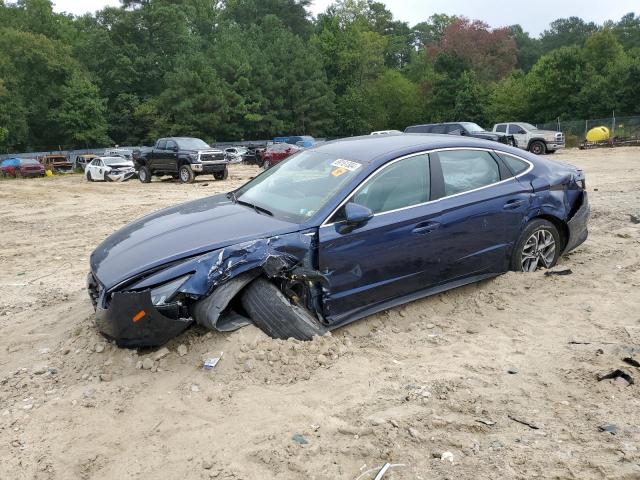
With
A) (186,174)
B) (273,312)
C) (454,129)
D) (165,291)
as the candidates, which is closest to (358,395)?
(273,312)

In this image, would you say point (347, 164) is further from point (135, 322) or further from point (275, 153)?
point (275, 153)

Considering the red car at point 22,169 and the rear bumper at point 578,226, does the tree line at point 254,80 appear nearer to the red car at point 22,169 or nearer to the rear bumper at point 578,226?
the red car at point 22,169

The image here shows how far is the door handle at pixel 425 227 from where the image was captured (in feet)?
14.8

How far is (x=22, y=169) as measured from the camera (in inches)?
1307

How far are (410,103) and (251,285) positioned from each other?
191 feet

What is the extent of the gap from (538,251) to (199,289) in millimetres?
3389

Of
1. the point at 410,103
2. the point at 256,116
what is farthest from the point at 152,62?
the point at 410,103

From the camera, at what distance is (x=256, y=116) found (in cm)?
5188

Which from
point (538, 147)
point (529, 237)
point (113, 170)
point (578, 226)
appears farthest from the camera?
point (538, 147)

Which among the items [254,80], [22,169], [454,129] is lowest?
[22,169]

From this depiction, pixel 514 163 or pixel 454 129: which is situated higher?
pixel 454 129

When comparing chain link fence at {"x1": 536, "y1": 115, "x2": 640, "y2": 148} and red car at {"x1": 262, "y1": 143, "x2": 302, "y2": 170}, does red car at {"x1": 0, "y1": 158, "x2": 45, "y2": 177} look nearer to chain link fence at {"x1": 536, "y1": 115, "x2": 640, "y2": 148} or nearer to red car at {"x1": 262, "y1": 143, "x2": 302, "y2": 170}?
red car at {"x1": 262, "y1": 143, "x2": 302, "y2": 170}

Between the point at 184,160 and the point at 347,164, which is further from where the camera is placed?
the point at 184,160

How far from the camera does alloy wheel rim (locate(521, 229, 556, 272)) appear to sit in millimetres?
5387
